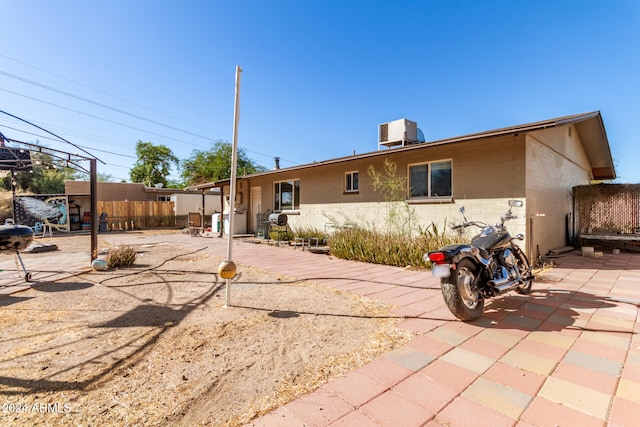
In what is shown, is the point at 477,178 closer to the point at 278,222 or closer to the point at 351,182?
the point at 351,182

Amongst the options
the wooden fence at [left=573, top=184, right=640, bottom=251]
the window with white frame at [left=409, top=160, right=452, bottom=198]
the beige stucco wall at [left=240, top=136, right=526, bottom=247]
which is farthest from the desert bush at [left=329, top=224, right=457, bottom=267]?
the wooden fence at [left=573, top=184, right=640, bottom=251]

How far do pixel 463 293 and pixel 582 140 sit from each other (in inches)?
460

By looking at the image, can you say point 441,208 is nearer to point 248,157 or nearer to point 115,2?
point 115,2

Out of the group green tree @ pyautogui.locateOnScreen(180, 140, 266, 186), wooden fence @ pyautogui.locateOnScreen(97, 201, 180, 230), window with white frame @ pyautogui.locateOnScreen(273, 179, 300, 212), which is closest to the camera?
window with white frame @ pyautogui.locateOnScreen(273, 179, 300, 212)

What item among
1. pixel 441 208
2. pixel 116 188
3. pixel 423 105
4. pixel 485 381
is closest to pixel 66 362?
pixel 485 381

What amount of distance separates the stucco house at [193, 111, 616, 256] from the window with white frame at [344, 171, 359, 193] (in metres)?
0.03

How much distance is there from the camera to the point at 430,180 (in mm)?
7852

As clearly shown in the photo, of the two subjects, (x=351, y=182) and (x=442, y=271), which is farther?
(x=351, y=182)

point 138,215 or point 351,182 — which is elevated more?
point 351,182

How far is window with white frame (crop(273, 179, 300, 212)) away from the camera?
40.1 ft

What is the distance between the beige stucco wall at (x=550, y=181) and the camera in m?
6.64

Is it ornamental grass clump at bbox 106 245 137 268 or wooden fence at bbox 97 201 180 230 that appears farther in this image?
wooden fence at bbox 97 201 180 230

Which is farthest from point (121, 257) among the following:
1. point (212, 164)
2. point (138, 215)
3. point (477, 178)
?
point (212, 164)

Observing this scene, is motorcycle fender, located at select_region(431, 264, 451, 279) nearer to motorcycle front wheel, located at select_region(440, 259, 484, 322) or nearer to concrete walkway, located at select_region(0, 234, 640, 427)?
motorcycle front wheel, located at select_region(440, 259, 484, 322)
